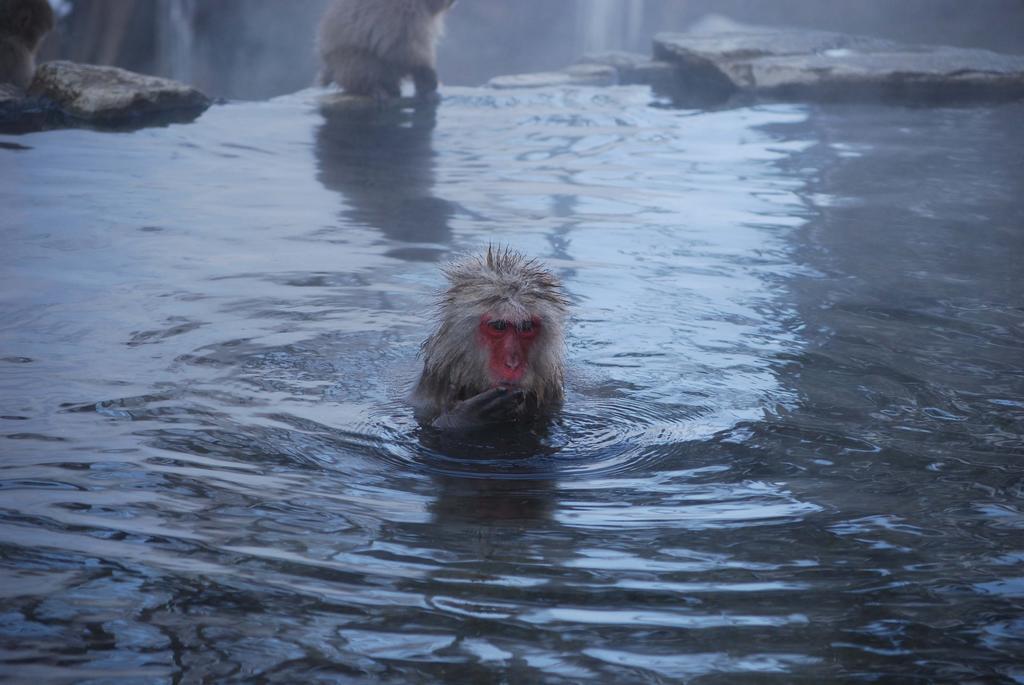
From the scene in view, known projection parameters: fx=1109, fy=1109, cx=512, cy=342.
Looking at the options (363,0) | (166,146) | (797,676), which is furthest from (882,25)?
(797,676)

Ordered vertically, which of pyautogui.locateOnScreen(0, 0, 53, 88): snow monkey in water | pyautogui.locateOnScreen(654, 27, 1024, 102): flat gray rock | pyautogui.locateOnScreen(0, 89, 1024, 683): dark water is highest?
pyautogui.locateOnScreen(654, 27, 1024, 102): flat gray rock

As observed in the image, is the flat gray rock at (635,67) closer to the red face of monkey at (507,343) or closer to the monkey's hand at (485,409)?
the red face of monkey at (507,343)

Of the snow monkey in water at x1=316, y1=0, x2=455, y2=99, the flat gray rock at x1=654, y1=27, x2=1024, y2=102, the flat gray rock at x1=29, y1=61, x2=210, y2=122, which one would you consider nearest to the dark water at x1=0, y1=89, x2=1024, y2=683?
the flat gray rock at x1=29, y1=61, x2=210, y2=122

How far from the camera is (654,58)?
1405cm

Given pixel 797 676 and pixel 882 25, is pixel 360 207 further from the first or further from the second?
pixel 882 25

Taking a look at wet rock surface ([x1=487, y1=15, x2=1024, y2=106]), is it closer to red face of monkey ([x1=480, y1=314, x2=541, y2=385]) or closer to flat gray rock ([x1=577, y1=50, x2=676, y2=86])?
flat gray rock ([x1=577, y1=50, x2=676, y2=86])

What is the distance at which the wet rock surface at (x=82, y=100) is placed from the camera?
8469 millimetres

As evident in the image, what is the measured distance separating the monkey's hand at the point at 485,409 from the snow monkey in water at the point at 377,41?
24.4 feet

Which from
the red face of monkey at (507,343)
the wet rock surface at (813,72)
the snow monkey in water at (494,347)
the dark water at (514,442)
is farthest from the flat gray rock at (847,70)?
the red face of monkey at (507,343)

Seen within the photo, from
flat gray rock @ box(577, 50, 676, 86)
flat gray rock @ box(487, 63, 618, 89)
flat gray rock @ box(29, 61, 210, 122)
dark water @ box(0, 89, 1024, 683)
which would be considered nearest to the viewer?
dark water @ box(0, 89, 1024, 683)

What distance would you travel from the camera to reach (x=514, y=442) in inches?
133

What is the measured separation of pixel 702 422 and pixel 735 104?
315 inches

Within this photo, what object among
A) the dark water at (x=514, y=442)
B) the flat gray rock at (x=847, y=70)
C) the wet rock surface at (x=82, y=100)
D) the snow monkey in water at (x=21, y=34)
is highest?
the flat gray rock at (x=847, y=70)

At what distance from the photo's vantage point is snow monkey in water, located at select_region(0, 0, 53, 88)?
27.3 ft
